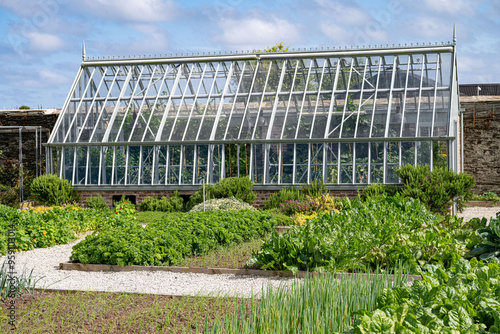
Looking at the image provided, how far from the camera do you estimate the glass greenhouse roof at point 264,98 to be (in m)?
16.0

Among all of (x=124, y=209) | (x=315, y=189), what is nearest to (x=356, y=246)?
(x=315, y=189)

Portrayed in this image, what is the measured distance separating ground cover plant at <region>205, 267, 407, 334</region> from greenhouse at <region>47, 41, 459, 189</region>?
10506 mm

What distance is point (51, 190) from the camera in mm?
15867

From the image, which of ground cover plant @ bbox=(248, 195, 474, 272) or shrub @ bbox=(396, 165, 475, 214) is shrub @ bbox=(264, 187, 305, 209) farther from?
ground cover plant @ bbox=(248, 195, 474, 272)

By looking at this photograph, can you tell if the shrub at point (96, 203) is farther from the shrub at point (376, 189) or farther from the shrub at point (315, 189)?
the shrub at point (376, 189)

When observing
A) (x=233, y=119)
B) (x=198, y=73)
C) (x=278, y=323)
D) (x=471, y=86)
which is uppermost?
(x=471, y=86)

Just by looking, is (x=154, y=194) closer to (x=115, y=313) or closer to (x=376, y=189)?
(x=376, y=189)

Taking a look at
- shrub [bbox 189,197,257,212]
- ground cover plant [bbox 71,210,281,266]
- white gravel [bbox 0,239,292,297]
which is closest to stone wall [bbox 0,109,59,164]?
shrub [bbox 189,197,257,212]

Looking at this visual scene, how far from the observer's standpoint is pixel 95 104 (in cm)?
1822

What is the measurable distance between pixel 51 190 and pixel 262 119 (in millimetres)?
6786

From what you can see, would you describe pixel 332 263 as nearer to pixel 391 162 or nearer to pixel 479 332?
pixel 479 332

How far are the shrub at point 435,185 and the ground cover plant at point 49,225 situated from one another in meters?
7.48

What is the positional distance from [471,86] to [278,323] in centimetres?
3694

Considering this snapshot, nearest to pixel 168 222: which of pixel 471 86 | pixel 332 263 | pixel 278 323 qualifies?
pixel 332 263
